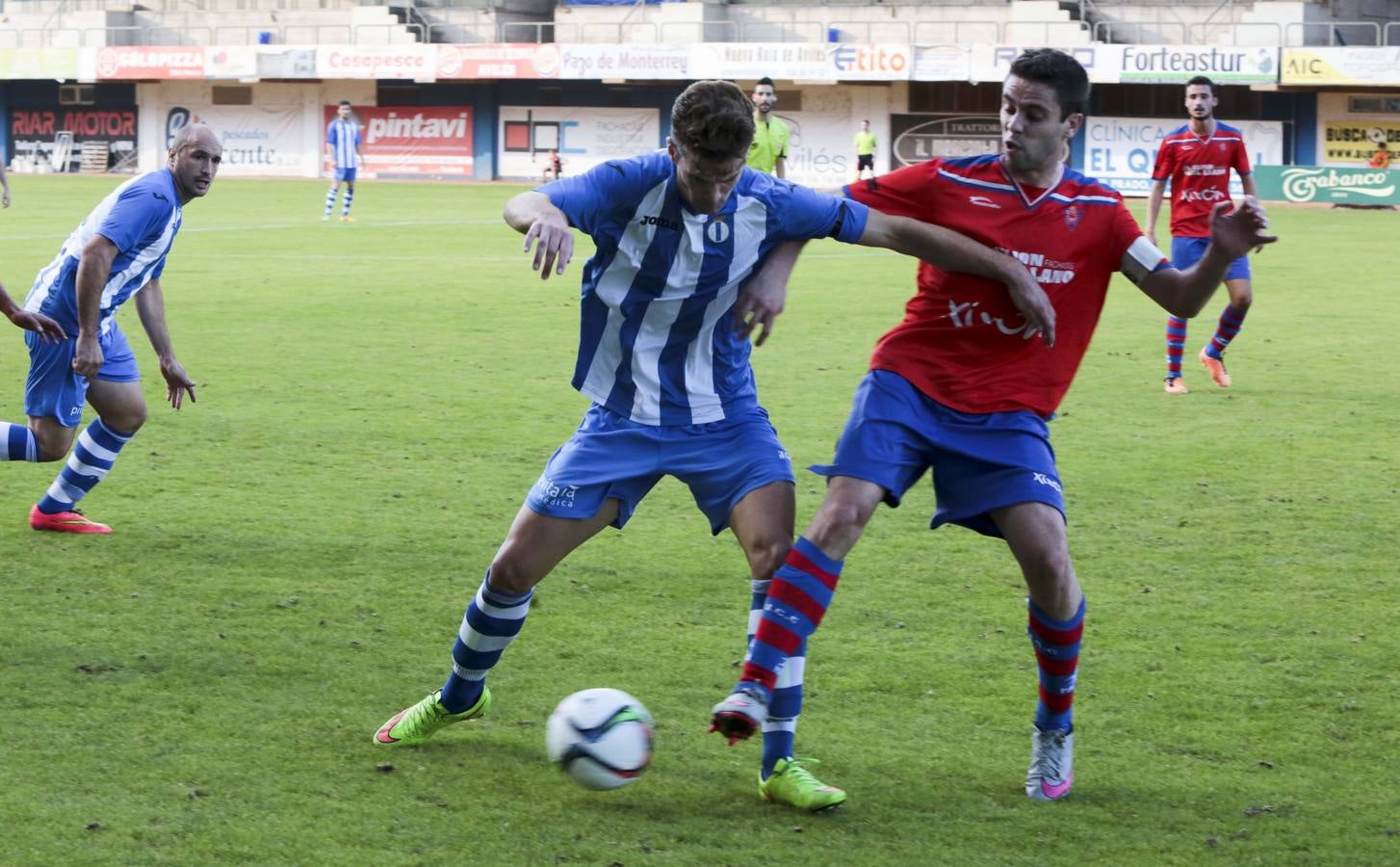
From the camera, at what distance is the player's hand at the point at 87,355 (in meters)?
7.02

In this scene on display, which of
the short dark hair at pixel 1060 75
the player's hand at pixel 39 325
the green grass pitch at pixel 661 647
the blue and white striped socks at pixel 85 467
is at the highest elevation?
the short dark hair at pixel 1060 75

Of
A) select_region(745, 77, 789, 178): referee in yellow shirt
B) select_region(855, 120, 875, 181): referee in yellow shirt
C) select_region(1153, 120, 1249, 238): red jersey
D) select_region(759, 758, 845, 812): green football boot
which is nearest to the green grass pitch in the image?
select_region(759, 758, 845, 812): green football boot

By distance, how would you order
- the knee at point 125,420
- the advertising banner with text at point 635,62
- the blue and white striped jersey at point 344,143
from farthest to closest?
1. the advertising banner with text at point 635,62
2. the blue and white striped jersey at point 344,143
3. the knee at point 125,420

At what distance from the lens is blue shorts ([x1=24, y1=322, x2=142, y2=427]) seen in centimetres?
732

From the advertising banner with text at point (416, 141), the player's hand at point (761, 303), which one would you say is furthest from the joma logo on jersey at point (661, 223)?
the advertising banner with text at point (416, 141)

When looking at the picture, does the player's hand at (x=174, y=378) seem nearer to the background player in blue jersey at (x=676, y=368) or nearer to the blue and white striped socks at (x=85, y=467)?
the blue and white striped socks at (x=85, y=467)

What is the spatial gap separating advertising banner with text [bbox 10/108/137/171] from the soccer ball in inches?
2239

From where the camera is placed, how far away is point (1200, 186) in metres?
12.6

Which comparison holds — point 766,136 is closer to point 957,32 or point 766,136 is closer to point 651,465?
point 651,465

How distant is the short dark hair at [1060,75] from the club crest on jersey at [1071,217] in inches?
9.7

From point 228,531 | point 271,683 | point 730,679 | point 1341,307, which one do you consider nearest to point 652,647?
point 730,679

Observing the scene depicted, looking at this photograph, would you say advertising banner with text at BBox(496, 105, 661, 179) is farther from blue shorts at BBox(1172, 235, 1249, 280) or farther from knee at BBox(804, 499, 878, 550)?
knee at BBox(804, 499, 878, 550)

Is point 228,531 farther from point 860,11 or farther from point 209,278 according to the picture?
point 860,11

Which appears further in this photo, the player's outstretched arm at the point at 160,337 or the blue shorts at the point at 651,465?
the player's outstretched arm at the point at 160,337
